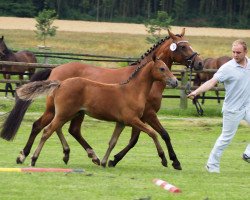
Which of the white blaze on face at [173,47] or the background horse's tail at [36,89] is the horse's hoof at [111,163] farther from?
the white blaze on face at [173,47]

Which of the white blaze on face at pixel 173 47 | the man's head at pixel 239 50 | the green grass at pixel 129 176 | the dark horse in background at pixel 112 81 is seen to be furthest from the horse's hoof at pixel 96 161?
the man's head at pixel 239 50

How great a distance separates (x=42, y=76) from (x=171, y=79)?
2656mm

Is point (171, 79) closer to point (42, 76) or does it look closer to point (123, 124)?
point (123, 124)

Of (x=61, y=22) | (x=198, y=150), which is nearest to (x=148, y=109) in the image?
(x=198, y=150)

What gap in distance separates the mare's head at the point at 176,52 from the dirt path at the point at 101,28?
57.1 m

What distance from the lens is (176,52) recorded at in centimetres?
1458

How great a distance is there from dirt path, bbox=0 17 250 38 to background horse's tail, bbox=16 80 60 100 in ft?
192

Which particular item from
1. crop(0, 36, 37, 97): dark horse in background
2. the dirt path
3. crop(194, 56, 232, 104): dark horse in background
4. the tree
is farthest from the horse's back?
the dirt path

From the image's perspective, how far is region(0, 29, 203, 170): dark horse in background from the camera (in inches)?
534

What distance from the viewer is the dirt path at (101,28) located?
241 ft

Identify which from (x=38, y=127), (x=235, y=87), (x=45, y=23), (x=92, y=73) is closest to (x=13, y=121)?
(x=38, y=127)

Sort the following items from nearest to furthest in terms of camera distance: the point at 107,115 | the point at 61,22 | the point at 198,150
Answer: the point at 107,115 < the point at 198,150 < the point at 61,22

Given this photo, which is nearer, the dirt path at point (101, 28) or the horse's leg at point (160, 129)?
the horse's leg at point (160, 129)

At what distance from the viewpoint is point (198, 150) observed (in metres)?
17.7
